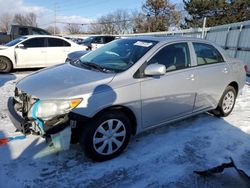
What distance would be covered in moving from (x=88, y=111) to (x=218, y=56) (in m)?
3.11

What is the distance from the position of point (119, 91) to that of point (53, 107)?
2.83 feet

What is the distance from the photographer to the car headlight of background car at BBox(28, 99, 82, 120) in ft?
10.4

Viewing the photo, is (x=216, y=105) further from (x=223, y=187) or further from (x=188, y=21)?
(x=188, y=21)

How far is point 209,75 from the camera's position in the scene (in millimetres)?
4727

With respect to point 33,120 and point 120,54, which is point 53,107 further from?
point 120,54

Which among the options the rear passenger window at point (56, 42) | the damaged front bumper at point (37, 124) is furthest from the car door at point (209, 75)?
the rear passenger window at point (56, 42)

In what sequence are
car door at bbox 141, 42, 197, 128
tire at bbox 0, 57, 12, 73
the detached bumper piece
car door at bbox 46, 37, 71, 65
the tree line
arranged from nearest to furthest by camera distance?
the detached bumper piece
car door at bbox 141, 42, 197, 128
tire at bbox 0, 57, 12, 73
car door at bbox 46, 37, 71, 65
the tree line

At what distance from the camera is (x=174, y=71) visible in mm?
4152

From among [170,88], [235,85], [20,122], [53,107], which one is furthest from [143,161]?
[235,85]

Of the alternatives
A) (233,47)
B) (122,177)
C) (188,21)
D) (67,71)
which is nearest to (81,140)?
(122,177)

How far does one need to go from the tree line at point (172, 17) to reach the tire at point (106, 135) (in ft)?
114

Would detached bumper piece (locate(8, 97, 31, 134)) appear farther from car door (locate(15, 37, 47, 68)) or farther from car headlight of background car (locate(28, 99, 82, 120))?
car door (locate(15, 37, 47, 68))

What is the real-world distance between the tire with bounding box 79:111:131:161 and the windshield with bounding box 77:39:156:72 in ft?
2.39

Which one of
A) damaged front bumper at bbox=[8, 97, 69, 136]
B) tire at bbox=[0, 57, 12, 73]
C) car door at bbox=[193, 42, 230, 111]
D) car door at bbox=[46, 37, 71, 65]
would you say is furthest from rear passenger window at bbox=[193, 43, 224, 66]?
tire at bbox=[0, 57, 12, 73]
